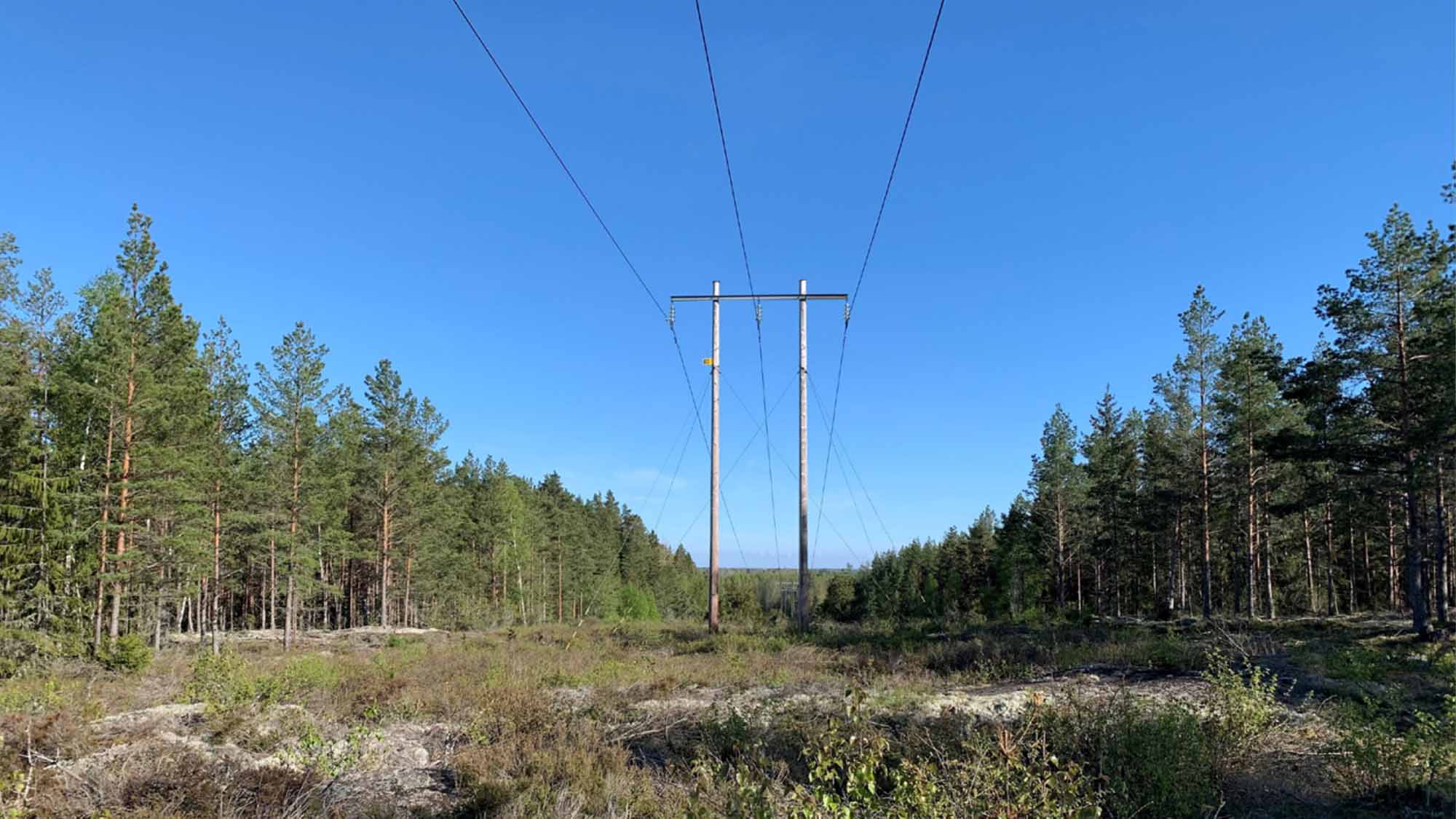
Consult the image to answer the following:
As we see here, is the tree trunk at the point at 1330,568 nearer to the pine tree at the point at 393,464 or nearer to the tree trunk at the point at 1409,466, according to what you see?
the tree trunk at the point at 1409,466

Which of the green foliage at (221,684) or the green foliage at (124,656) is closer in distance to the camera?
the green foliage at (221,684)

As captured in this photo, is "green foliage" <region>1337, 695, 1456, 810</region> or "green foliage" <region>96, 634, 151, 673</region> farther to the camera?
"green foliage" <region>96, 634, 151, 673</region>

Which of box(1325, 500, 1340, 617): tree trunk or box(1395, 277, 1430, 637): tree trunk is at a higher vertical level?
box(1395, 277, 1430, 637): tree trunk

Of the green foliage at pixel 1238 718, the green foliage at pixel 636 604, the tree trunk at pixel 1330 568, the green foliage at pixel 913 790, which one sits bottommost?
the green foliage at pixel 636 604

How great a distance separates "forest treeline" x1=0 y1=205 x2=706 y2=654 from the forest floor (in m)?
6.03

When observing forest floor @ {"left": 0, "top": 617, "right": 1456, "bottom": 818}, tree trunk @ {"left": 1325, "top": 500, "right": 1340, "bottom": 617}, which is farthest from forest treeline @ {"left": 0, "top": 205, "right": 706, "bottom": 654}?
tree trunk @ {"left": 1325, "top": 500, "right": 1340, "bottom": 617}

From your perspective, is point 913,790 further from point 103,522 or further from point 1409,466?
point 103,522

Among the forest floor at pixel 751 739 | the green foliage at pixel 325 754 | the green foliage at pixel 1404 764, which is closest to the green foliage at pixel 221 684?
the forest floor at pixel 751 739

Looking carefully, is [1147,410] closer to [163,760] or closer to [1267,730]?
[1267,730]

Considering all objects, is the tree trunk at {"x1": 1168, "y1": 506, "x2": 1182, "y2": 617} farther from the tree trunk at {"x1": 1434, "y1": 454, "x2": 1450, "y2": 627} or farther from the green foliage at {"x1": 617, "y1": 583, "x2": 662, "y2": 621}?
the green foliage at {"x1": 617, "y1": 583, "x2": 662, "y2": 621}

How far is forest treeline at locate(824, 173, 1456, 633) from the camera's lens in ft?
60.6

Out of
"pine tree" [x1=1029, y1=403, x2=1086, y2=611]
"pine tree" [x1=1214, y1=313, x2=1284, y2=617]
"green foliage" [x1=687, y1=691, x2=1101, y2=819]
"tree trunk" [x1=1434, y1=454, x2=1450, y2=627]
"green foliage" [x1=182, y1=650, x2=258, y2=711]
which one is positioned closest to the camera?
"green foliage" [x1=687, y1=691, x2=1101, y2=819]

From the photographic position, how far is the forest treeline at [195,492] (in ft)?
60.3

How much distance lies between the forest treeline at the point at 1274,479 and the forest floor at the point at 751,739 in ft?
25.8
